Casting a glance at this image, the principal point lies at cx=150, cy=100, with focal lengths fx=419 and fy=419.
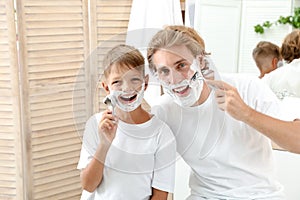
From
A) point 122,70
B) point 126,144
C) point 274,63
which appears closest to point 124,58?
point 122,70

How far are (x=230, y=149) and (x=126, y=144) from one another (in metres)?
0.33

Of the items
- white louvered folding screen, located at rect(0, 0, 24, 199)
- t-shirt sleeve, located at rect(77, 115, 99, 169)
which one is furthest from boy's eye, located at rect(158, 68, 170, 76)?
white louvered folding screen, located at rect(0, 0, 24, 199)

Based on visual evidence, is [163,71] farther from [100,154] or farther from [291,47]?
[291,47]

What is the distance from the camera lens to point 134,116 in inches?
44.6

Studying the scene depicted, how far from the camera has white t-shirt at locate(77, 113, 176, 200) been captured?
Result: 45.6 inches

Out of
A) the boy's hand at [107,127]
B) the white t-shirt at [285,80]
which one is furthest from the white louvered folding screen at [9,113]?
A: the white t-shirt at [285,80]

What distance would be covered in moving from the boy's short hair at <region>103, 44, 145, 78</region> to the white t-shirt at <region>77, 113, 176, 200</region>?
161 mm

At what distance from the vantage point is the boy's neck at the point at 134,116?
1.12m

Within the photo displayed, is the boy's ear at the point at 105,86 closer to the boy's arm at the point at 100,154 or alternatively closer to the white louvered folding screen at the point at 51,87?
the boy's arm at the point at 100,154

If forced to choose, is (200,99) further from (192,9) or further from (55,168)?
(55,168)

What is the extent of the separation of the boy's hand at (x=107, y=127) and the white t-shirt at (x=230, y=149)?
18 centimetres

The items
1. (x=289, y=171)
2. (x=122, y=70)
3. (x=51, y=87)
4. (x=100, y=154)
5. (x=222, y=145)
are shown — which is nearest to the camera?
(x=122, y=70)

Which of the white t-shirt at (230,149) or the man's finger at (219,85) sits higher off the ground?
the man's finger at (219,85)

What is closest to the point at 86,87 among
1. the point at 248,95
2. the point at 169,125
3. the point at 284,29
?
the point at 169,125
